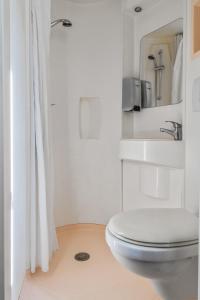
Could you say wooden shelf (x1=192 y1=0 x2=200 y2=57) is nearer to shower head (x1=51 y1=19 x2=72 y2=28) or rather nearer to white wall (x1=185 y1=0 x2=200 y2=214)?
white wall (x1=185 y1=0 x2=200 y2=214)

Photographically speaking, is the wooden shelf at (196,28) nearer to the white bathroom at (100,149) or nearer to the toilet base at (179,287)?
the white bathroom at (100,149)

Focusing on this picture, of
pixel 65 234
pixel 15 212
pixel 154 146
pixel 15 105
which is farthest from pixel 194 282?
pixel 65 234

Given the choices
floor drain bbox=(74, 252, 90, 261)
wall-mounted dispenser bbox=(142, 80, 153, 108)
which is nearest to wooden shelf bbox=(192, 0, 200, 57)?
wall-mounted dispenser bbox=(142, 80, 153, 108)

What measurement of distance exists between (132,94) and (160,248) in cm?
149

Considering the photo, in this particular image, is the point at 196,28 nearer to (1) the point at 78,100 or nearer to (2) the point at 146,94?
(2) the point at 146,94

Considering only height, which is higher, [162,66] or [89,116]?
[162,66]

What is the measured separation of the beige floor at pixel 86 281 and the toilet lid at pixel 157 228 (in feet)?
1.66

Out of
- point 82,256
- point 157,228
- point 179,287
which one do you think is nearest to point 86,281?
point 82,256

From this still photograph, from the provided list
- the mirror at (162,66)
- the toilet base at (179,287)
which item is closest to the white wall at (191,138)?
the mirror at (162,66)

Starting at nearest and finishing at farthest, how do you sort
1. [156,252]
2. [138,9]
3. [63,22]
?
[156,252] → [138,9] → [63,22]

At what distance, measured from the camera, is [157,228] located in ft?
3.25

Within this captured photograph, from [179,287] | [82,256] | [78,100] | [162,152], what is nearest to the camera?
[179,287]

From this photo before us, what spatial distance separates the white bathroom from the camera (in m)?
0.97

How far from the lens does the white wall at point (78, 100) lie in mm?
2289
